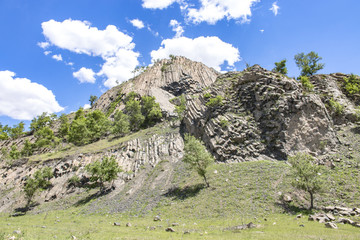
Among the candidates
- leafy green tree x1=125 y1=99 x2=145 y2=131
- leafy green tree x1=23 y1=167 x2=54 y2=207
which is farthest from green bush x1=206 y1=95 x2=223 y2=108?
leafy green tree x1=23 y1=167 x2=54 y2=207

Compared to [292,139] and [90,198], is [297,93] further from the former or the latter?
[90,198]

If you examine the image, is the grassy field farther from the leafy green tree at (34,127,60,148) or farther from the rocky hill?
the leafy green tree at (34,127,60,148)

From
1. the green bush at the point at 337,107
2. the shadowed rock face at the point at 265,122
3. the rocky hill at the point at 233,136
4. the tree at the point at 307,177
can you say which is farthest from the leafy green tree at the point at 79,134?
the green bush at the point at 337,107

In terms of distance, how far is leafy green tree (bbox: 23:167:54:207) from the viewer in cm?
3962

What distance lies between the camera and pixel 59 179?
47.3 meters

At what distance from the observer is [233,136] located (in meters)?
45.1

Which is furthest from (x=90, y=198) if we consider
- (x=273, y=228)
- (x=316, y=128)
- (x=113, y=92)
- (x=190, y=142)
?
(x=113, y=92)


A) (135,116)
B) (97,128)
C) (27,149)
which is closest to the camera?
(27,149)

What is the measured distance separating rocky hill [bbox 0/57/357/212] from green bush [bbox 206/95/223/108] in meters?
0.28

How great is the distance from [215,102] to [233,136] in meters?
12.4

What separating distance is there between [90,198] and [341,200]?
1740 inches

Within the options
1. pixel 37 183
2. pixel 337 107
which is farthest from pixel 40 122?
pixel 337 107

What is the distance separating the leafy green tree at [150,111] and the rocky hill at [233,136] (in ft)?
76.6

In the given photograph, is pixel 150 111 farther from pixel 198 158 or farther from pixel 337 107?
pixel 337 107
